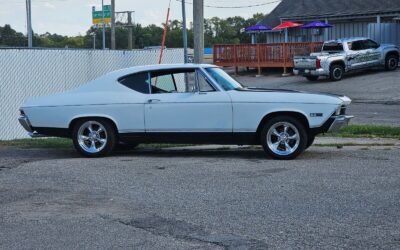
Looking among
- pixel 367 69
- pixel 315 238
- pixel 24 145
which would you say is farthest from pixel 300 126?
pixel 367 69

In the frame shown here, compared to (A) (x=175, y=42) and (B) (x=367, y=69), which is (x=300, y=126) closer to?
(B) (x=367, y=69)

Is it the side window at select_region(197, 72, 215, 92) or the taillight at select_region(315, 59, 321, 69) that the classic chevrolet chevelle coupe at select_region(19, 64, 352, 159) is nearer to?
the side window at select_region(197, 72, 215, 92)

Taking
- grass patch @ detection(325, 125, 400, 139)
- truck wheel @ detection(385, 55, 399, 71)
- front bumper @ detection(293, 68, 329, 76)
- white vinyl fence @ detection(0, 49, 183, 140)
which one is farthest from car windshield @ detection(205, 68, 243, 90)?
truck wheel @ detection(385, 55, 399, 71)

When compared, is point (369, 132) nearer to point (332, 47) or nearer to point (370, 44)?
point (332, 47)

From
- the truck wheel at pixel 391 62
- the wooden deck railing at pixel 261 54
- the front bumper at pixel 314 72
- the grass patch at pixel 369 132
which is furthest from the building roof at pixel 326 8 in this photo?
the grass patch at pixel 369 132

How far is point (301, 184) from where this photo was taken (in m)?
8.01

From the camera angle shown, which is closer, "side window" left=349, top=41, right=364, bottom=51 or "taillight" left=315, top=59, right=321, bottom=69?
"taillight" left=315, top=59, right=321, bottom=69

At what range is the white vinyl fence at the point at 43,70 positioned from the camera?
16734mm

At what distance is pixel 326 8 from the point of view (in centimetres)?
3725

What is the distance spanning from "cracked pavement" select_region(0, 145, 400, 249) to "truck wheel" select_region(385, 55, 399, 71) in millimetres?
20260

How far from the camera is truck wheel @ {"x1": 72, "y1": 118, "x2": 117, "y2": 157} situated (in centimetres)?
1052

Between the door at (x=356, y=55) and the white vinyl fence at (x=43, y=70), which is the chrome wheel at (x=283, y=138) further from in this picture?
the door at (x=356, y=55)

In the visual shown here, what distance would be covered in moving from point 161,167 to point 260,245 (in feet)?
13.3

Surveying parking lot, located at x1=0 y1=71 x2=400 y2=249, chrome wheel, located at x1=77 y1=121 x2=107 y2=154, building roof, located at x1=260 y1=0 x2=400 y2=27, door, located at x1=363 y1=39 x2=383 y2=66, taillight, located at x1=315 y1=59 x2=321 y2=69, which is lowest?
parking lot, located at x1=0 y1=71 x2=400 y2=249
